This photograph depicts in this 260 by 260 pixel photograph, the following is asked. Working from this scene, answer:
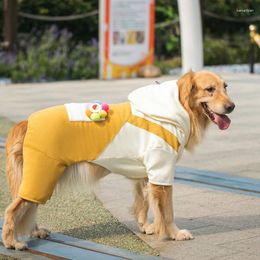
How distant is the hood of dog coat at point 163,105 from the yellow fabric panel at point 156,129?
57mm

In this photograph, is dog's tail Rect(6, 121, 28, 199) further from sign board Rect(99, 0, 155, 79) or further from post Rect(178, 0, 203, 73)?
sign board Rect(99, 0, 155, 79)

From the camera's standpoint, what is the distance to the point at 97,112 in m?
5.46

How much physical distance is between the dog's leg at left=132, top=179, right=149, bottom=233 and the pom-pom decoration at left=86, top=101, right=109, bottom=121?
29.7 inches

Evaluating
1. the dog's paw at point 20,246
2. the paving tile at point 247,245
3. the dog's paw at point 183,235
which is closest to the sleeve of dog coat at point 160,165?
the dog's paw at point 183,235

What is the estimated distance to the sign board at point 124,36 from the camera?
1841 cm

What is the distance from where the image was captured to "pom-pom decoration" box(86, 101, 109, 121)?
5.46 meters

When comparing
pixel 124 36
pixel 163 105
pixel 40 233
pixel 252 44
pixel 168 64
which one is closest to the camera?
pixel 163 105

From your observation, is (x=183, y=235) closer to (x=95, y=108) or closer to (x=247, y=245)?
(x=247, y=245)

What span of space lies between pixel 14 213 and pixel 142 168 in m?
1.01

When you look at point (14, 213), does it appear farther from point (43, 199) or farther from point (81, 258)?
point (81, 258)

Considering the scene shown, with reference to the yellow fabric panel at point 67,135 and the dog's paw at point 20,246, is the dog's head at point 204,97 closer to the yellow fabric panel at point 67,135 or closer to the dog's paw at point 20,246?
the yellow fabric panel at point 67,135

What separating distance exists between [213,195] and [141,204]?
4.32 feet

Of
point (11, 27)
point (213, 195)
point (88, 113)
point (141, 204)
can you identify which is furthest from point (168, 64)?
point (88, 113)

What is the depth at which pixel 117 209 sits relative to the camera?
260 inches
